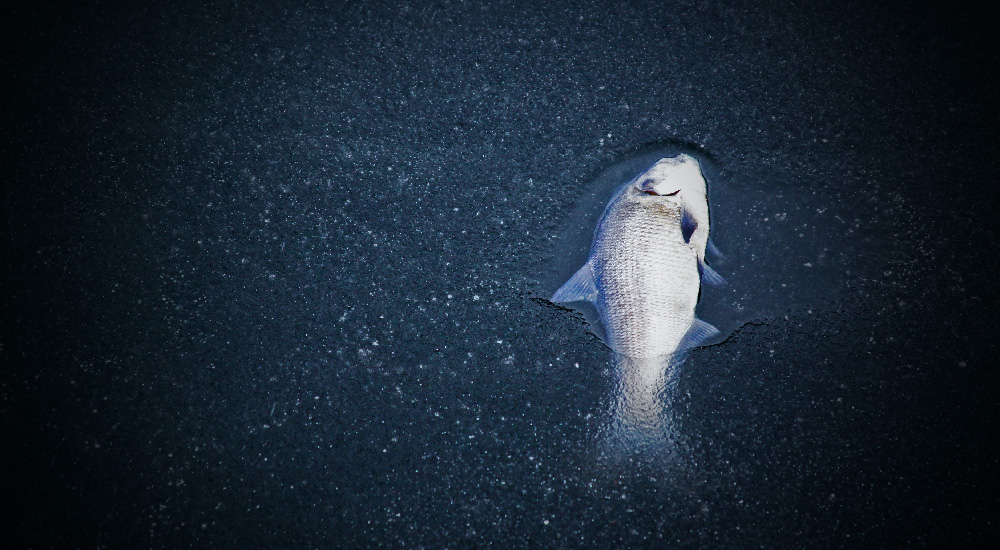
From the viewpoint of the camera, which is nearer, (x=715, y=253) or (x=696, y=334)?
(x=696, y=334)

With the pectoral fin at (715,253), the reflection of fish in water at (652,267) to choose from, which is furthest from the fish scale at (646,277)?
the pectoral fin at (715,253)

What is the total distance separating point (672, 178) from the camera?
6.29ft

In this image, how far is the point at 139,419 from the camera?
1.99m

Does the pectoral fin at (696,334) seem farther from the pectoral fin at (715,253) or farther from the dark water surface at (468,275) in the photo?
the pectoral fin at (715,253)

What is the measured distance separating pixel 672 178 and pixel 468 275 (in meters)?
0.95

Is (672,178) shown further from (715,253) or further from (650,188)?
(715,253)

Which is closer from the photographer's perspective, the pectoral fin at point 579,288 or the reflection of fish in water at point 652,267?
the reflection of fish in water at point 652,267

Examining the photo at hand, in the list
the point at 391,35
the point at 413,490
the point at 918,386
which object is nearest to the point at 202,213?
the point at 391,35

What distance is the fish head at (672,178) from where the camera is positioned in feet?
6.15

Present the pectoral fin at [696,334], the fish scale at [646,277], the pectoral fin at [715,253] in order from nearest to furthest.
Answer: the fish scale at [646,277] < the pectoral fin at [696,334] < the pectoral fin at [715,253]

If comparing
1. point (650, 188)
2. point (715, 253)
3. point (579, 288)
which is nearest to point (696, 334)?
point (715, 253)

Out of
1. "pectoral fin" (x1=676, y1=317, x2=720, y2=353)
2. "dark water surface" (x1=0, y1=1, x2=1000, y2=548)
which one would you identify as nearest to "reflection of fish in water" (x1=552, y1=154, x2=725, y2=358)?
"pectoral fin" (x1=676, y1=317, x2=720, y2=353)

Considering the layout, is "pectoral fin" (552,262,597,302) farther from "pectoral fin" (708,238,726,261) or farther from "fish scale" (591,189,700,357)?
"pectoral fin" (708,238,726,261)

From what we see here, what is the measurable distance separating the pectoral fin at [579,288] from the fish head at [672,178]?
1.30ft
